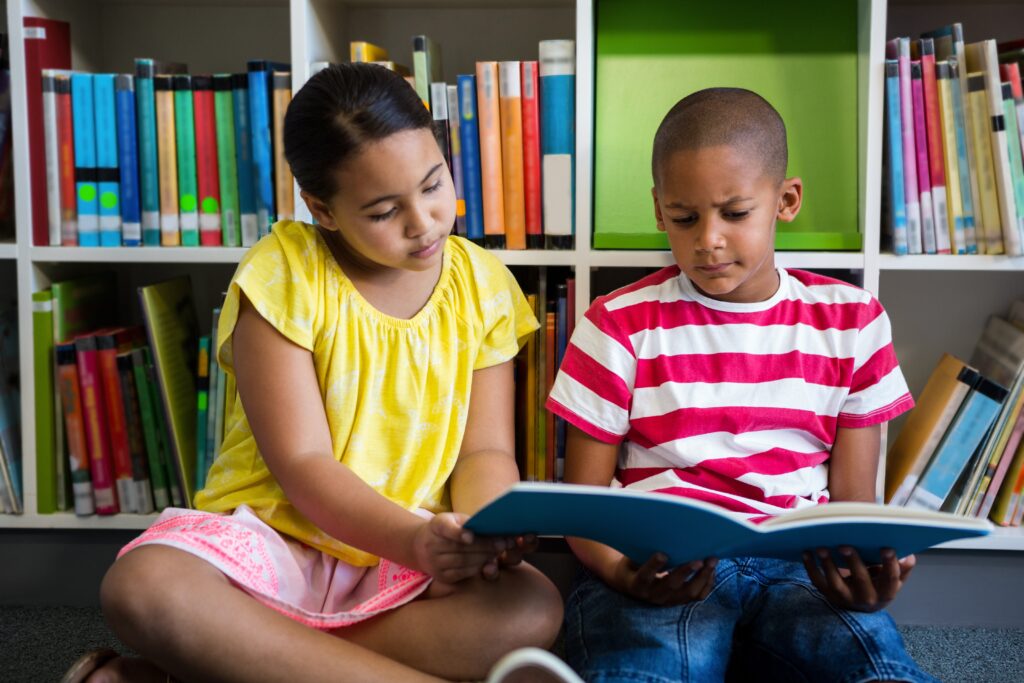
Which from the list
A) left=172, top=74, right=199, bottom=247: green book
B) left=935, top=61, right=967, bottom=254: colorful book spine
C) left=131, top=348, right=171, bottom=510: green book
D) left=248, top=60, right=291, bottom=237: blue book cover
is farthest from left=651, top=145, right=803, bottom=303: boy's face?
left=131, top=348, right=171, bottom=510: green book

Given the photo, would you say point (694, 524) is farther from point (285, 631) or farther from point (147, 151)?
point (147, 151)

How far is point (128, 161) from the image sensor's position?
4.43ft

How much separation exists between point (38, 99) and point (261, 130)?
0.31 m

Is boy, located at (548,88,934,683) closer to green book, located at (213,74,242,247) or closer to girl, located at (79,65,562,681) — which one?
girl, located at (79,65,562,681)

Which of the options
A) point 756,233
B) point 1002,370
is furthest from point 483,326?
point 1002,370

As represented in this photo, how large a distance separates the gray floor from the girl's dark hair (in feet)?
2.33

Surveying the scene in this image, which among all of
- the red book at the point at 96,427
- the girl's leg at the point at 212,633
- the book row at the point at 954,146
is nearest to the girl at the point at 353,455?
the girl's leg at the point at 212,633

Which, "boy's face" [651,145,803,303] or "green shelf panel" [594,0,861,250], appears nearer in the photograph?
"boy's face" [651,145,803,303]

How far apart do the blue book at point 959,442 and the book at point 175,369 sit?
101 centimetres

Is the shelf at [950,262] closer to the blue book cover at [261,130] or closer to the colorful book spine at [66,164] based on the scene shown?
the blue book cover at [261,130]

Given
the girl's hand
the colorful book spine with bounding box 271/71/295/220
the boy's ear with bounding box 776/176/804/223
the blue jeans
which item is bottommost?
the blue jeans

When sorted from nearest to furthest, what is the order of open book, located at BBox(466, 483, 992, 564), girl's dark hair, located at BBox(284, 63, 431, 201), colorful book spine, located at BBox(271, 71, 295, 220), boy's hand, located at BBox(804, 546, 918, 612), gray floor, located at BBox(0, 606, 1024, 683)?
open book, located at BBox(466, 483, 992, 564), boy's hand, located at BBox(804, 546, 918, 612), girl's dark hair, located at BBox(284, 63, 431, 201), gray floor, located at BBox(0, 606, 1024, 683), colorful book spine, located at BBox(271, 71, 295, 220)

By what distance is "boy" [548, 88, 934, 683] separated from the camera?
100 centimetres

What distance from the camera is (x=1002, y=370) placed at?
137cm
